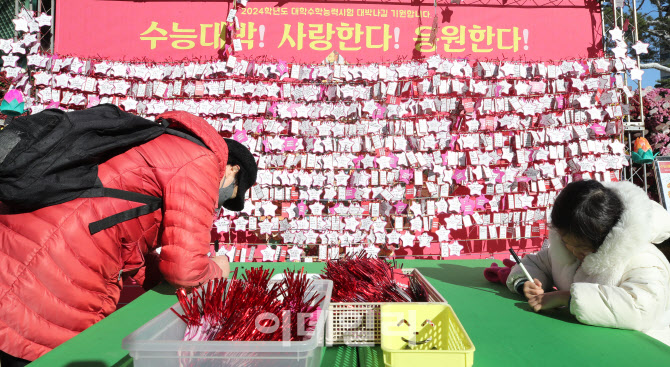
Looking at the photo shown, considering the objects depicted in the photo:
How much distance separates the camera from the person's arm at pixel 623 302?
1032 millimetres

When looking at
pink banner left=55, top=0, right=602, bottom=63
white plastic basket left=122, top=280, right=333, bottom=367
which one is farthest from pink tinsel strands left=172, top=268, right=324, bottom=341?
pink banner left=55, top=0, right=602, bottom=63

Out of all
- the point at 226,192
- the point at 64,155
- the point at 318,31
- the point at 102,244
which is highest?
the point at 318,31

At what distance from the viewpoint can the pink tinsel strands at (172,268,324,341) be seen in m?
0.72

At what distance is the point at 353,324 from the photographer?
94 centimetres

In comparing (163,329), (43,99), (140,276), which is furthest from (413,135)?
(43,99)

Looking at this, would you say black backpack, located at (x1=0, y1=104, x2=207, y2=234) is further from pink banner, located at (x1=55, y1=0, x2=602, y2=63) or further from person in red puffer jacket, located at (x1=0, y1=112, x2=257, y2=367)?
pink banner, located at (x1=55, y1=0, x2=602, y2=63)

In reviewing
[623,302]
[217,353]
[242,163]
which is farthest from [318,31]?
[217,353]

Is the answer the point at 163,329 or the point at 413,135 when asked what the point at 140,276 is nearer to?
the point at 163,329

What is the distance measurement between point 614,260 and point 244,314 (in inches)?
46.0

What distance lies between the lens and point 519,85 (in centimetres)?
347

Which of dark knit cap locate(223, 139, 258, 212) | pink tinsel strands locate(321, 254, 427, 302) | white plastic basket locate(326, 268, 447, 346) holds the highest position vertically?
dark knit cap locate(223, 139, 258, 212)

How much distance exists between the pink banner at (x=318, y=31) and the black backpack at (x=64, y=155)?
290 centimetres

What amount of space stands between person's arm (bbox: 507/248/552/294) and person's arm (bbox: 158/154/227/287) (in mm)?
1146

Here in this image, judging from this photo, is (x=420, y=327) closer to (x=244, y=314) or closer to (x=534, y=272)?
(x=244, y=314)
